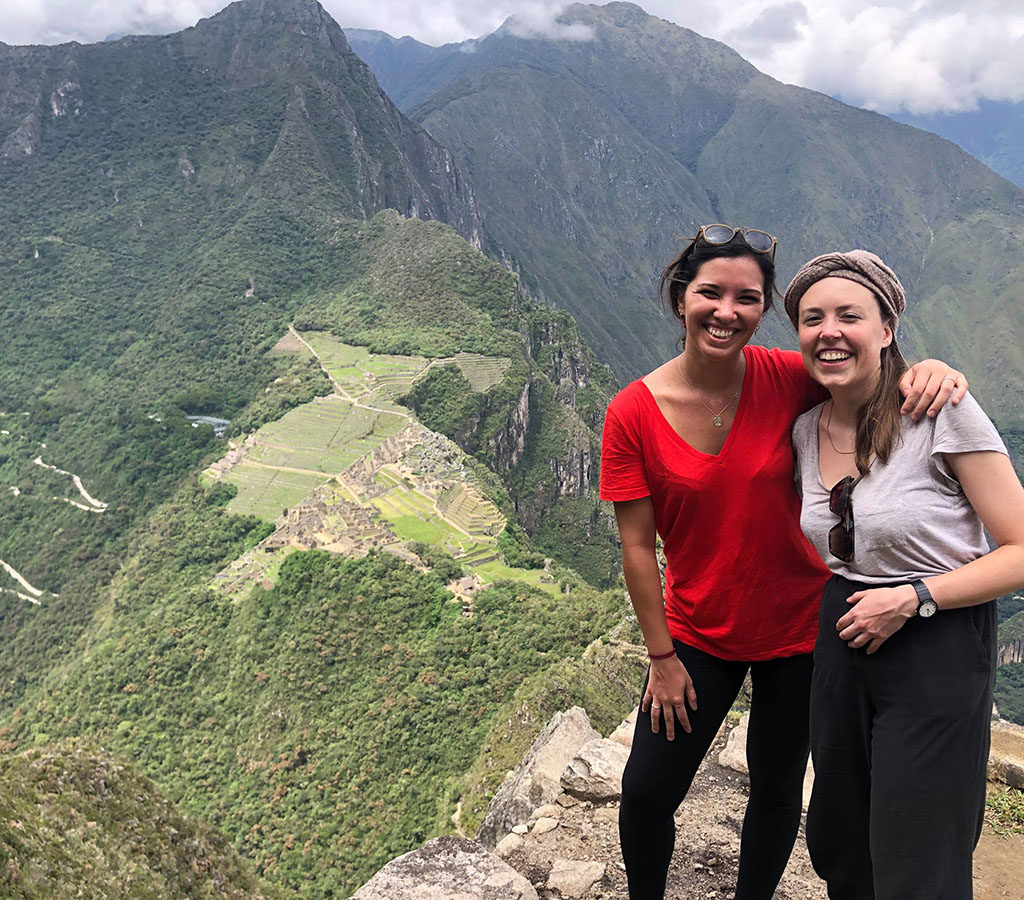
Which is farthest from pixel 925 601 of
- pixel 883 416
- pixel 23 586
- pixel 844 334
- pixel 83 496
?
pixel 83 496

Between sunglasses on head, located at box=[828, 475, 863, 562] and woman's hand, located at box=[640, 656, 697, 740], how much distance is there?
80 cm

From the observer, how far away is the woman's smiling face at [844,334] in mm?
2555

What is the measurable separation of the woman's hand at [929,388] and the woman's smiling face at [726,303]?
570 mm

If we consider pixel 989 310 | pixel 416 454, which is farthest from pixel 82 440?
pixel 989 310

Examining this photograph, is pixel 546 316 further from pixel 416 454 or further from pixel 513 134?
pixel 513 134

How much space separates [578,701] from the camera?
46.6 ft

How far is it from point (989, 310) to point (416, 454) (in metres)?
179

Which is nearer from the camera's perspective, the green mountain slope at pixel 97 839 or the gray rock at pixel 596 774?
the gray rock at pixel 596 774

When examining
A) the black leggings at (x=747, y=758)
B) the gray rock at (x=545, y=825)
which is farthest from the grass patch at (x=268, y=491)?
the black leggings at (x=747, y=758)

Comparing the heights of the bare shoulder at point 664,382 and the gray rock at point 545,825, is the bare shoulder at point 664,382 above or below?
above

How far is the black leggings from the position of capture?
10.0 ft

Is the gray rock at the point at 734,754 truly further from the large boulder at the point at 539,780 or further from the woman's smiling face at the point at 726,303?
the woman's smiling face at the point at 726,303

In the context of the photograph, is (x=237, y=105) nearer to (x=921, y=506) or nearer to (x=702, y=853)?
(x=702, y=853)

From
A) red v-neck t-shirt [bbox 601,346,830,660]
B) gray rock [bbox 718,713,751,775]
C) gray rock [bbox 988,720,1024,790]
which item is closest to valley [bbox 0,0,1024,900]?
gray rock [bbox 718,713,751,775]
